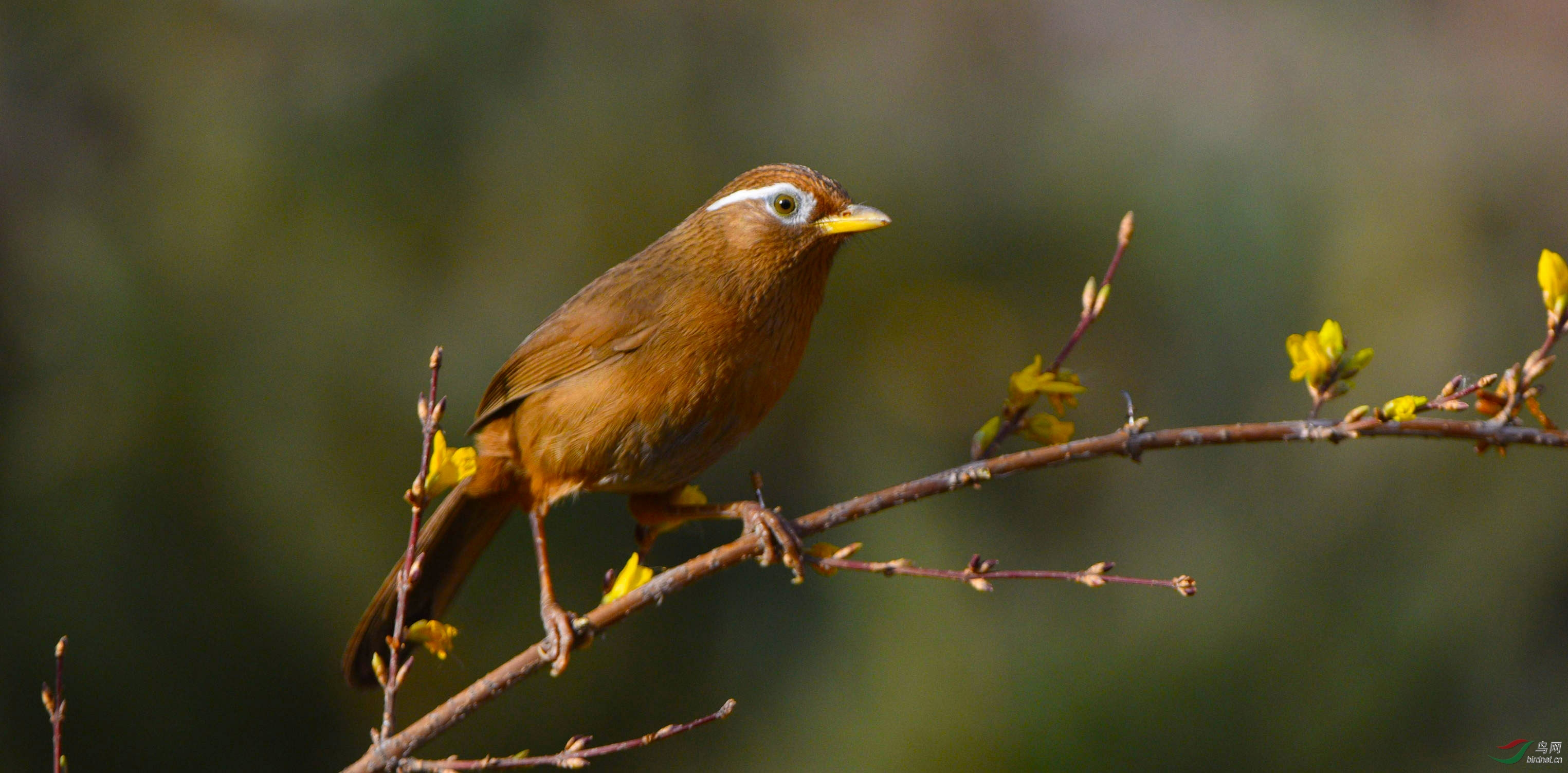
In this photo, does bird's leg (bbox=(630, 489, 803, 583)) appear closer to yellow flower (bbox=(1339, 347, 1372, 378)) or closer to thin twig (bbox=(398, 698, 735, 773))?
thin twig (bbox=(398, 698, 735, 773))

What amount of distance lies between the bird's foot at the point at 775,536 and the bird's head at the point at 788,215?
0.44 meters

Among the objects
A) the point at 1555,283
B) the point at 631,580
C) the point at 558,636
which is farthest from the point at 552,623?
the point at 1555,283

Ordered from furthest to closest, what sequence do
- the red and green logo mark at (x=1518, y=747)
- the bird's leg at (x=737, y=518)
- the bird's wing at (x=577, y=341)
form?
the red and green logo mark at (x=1518, y=747), the bird's wing at (x=577, y=341), the bird's leg at (x=737, y=518)

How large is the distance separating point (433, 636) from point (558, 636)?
0.89 ft

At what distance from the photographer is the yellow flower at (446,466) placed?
5.38 feet

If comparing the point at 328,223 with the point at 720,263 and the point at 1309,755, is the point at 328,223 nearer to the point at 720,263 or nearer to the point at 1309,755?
the point at 720,263

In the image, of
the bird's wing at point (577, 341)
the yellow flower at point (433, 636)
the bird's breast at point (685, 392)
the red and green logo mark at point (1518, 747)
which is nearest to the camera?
the yellow flower at point (433, 636)

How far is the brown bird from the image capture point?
194cm

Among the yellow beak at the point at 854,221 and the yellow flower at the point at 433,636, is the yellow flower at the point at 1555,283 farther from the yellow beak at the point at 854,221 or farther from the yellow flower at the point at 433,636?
the yellow flower at the point at 433,636

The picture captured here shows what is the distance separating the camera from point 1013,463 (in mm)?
1564

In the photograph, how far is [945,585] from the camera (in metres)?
4.07

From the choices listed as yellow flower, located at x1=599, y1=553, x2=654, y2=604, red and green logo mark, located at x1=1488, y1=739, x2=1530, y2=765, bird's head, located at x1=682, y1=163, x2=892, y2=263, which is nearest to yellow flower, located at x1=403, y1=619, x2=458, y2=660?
yellow flower, located at x1=599, y1=553, x2=654, y2=604

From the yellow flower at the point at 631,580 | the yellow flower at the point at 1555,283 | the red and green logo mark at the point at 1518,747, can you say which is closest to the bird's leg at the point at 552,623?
the yellow flower at the point at 631,580

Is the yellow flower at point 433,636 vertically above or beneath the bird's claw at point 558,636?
above
